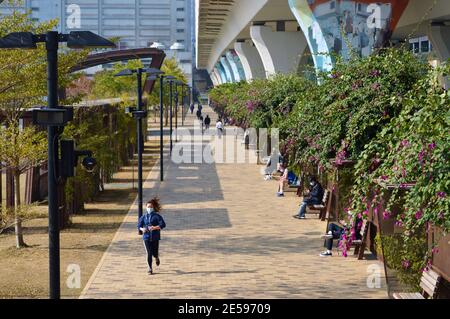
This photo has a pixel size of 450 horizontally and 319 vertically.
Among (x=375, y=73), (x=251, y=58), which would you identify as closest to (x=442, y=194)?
(x=375, y=73)

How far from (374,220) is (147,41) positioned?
146632mm

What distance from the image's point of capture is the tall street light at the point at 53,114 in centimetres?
998

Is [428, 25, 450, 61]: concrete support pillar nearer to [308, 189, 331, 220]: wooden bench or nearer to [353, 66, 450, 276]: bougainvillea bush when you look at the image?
[308, 189, 331, 220]: wooden bench

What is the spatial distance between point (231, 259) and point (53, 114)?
6816mm

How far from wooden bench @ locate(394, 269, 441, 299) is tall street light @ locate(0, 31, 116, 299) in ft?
14.9

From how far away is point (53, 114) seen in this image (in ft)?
32.6

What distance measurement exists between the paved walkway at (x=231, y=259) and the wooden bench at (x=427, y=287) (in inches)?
46.7

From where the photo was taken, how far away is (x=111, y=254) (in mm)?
16812

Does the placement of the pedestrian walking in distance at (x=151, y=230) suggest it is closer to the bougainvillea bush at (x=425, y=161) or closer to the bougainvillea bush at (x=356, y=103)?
the bougainvillea bush at (x=356, y=103)

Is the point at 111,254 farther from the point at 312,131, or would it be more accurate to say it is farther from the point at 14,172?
the point at 312,131

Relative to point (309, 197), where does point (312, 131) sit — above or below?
above

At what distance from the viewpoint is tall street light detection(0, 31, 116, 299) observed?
9.98 metres

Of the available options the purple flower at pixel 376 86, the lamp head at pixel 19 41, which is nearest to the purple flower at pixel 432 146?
the lamp head at pixel 19 41
